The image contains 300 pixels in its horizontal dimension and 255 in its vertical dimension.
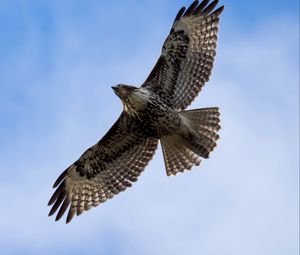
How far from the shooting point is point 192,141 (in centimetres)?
1314

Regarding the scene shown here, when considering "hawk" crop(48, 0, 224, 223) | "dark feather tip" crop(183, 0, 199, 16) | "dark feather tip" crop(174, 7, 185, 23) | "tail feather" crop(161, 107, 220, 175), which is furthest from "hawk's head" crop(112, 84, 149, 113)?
"dark feather tip" crop(183, 0, 199, 16)

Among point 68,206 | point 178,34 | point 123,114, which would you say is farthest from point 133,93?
point 68,206

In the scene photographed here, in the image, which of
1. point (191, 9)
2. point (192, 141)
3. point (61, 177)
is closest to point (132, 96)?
point (192, 141)

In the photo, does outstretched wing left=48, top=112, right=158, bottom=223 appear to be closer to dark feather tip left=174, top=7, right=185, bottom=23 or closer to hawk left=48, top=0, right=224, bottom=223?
hawk left=48, top=0, right=224, bottom=223

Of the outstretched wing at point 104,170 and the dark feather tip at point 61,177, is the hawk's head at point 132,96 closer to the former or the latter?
the outstretched wing at point 104,170

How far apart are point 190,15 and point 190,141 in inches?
88.4

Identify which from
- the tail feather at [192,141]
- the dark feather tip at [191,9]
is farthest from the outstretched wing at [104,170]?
the dark feather tip at [191,9]

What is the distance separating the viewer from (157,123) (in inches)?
512

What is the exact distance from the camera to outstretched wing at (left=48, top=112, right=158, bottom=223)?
13.6m

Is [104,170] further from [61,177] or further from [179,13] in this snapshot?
[179,13]

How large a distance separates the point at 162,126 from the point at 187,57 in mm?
1330

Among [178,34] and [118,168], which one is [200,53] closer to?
[178,34]

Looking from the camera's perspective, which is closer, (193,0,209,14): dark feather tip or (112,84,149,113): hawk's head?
(112,84,149,113): hawk's head

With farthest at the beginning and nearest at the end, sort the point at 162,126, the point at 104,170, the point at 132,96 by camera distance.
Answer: the point at 104,170 → the point at 162,126 → the point at 132,96
